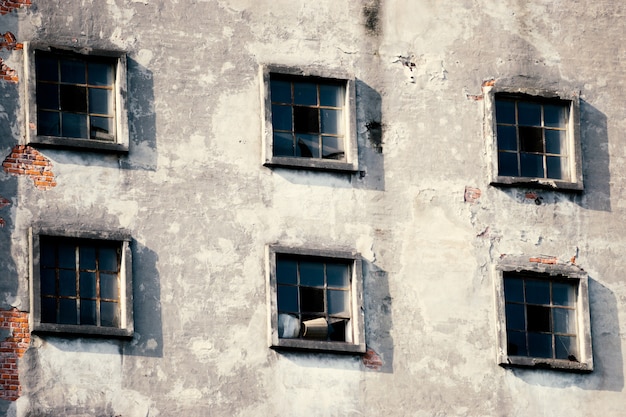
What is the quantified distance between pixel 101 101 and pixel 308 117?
3058mm

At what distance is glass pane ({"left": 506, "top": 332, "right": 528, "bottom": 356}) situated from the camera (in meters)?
29.5

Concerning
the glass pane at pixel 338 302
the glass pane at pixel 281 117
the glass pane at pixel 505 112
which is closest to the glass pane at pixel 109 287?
the glass pane at pixel 338 302

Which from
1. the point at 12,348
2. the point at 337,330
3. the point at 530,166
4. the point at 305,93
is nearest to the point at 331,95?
the point at 305,93

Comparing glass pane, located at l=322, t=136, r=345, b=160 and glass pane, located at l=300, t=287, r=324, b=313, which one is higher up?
glass pane, located at l=322, t=136, r=345, b=160

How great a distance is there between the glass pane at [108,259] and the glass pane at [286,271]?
7.65 ft

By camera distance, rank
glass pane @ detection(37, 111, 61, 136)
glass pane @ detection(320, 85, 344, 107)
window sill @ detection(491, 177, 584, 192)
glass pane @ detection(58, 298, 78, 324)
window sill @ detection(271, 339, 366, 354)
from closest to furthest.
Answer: glass pane @ detection(58, 298, 78, 324)
window sill @ detection(271, 339, 366, 354)
glass pane @ detection(37, 111, 61, 136)
glass pane @ detection(320, 85, 344, 107)
window sill @ detection(491, 177, 584, 192)

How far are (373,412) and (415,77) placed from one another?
518 centimetres

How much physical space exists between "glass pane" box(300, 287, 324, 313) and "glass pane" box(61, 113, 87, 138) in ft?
12.6

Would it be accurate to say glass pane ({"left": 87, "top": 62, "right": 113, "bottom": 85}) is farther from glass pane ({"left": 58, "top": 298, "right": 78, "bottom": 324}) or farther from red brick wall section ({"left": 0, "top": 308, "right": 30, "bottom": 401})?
red brick wall section ({"left": 0, "top": 308, "right": 30, "bottom": 401})

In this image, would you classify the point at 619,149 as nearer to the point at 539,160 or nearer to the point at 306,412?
the point at 539,160

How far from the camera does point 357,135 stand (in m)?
29.7

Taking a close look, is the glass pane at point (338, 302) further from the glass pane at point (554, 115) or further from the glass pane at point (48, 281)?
the glass pane at point (554, 115)

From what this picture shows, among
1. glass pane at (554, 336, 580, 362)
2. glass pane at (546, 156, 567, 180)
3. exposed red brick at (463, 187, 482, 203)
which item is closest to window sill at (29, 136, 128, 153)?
exposed red brick at (463, 187, 482, 203)

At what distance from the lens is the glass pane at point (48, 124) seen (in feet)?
93.8
